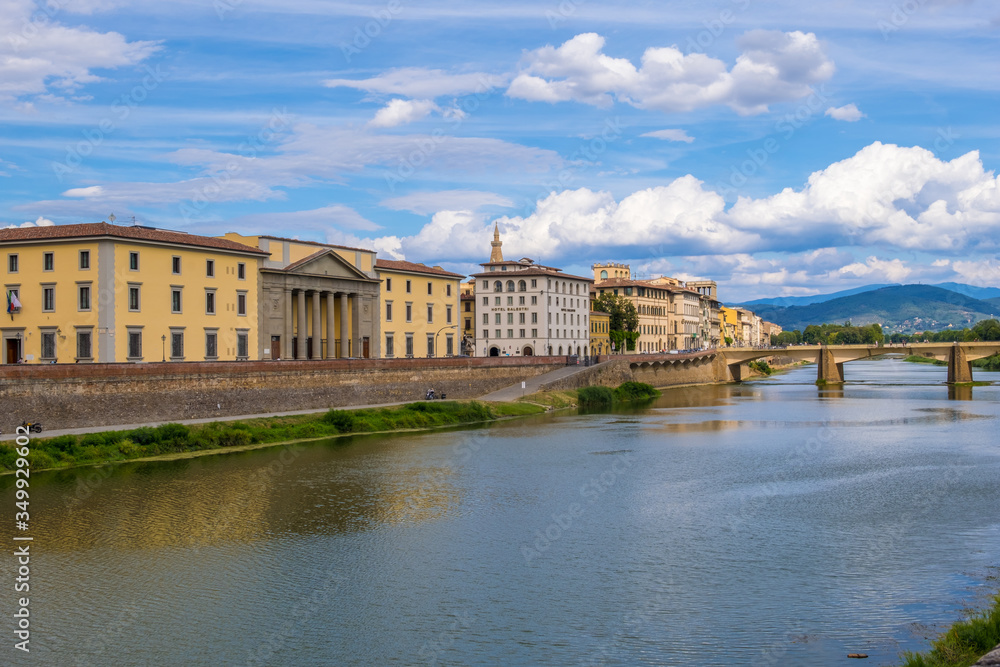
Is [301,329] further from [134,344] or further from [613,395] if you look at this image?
[613,395]

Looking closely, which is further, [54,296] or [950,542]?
[54,296]

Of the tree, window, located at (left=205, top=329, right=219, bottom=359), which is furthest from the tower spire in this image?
window, located at (left=205, top=329, right=219, bottom=359)

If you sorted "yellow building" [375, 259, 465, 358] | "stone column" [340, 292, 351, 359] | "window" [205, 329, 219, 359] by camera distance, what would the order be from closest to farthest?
"window" [205, 329, 219, 359] < "stone column" [340, 292, 351, 359] < "yellow building" [375, 259, 465, 358]

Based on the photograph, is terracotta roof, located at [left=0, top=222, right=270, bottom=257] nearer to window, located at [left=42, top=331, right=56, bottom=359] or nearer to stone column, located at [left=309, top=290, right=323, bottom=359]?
window, located at [left=42, top=331, right=56, bottom=359]

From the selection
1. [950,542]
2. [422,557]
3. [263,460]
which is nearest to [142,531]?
[422,557]

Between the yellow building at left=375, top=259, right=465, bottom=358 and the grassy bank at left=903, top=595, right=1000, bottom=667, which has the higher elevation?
the yellow building at left=375, top=259, right=465, bottom=358

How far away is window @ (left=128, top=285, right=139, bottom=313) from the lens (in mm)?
53844

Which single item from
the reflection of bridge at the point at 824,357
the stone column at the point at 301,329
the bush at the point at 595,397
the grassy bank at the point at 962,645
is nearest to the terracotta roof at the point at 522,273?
the reflection of bridge at the point at 824,357

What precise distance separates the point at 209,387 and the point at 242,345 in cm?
1097

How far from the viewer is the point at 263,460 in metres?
42.9

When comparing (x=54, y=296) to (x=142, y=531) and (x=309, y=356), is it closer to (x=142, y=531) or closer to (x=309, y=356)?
(x=309, y=356)

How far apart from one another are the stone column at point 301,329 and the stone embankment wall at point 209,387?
6451 millimetres

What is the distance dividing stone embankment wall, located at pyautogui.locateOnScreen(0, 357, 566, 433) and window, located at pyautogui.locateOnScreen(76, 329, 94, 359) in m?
5.92

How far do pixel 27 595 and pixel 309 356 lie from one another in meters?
49.1
